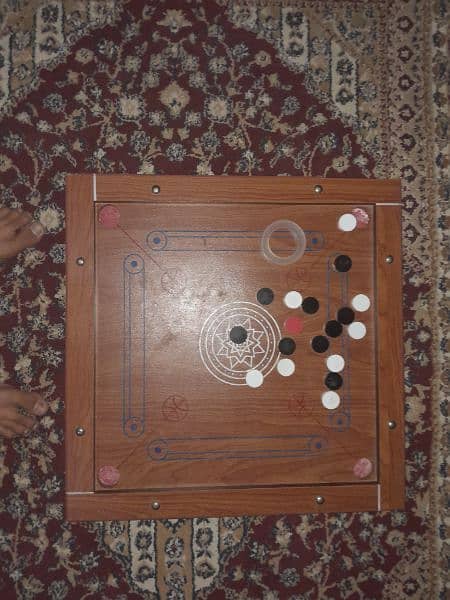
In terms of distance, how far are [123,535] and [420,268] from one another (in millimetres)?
1190

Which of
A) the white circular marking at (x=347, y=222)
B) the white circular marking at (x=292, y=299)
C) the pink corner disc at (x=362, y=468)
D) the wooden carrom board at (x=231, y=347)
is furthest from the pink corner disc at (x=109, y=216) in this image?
the pink corner disc at (x=362, y=468)

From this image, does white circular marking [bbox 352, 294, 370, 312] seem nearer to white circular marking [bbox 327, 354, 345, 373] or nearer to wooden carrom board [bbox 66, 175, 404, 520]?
wooden carrom board [bbox 66, 175, 404, 520]

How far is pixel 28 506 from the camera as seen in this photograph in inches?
54.3

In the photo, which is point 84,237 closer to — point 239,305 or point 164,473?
point 239,305

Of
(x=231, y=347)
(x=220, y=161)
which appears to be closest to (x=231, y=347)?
(x=231, y=347)

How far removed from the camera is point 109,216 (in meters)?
1.27

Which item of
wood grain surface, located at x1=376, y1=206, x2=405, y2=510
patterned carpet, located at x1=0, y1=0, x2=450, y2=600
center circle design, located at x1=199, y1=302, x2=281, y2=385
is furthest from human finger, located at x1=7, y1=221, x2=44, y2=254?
wood grain surface, located at x1=376, y1=206, x2=405, y2=510

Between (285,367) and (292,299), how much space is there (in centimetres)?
18

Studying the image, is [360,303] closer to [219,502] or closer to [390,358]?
[390,358]

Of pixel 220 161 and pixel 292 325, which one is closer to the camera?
pixel 292 325

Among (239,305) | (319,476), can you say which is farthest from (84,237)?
(319,476)

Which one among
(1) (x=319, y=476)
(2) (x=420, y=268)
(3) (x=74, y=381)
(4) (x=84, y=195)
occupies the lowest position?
(1) (x=319, y=476)

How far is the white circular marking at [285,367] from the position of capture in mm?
1304

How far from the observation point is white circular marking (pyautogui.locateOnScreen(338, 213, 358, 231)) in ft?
4.34
